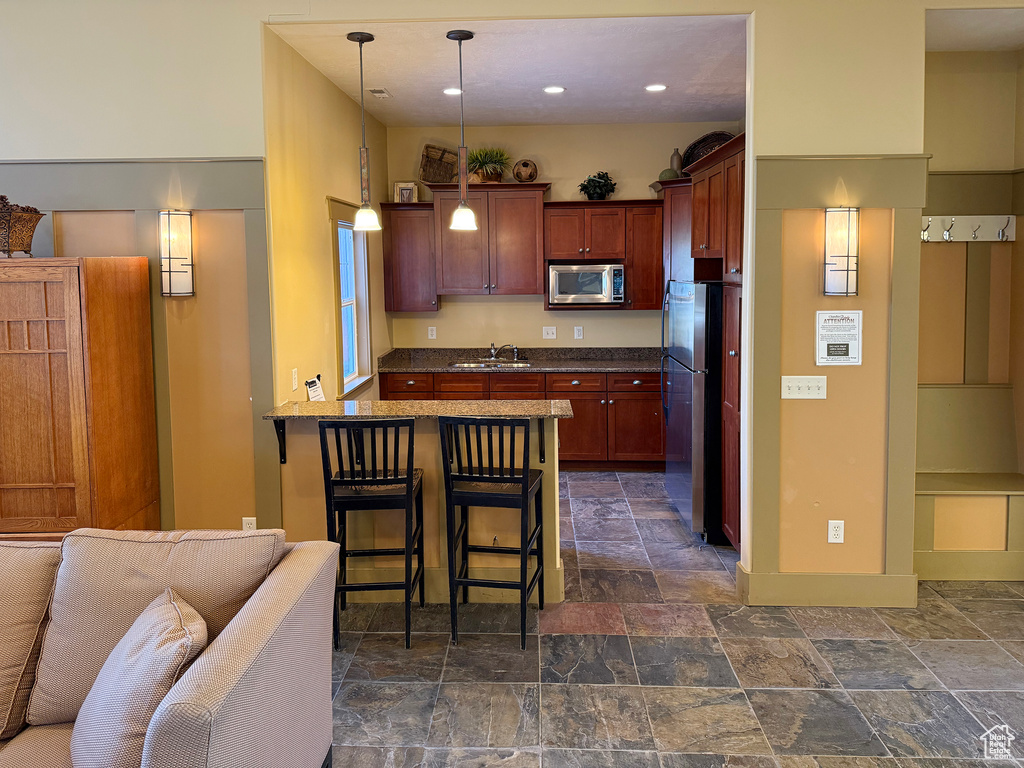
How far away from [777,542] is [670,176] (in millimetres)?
3455

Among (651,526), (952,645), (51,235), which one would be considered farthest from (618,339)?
(51,235)

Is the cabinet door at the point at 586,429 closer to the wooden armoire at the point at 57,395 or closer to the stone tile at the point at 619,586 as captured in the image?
the stone tile at the point at 619,586

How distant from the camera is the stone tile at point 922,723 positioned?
8.98 feet

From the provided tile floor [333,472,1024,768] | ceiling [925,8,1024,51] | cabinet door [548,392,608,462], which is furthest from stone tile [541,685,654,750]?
cabinet door [548,392,608,462]

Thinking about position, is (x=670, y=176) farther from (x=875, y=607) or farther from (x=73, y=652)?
(x=73, y=652)

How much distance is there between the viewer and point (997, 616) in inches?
150

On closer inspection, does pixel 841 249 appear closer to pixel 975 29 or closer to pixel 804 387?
pixel 804 387

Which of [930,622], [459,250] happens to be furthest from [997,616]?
[459,250]

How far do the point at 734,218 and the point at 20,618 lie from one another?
3.50 metres

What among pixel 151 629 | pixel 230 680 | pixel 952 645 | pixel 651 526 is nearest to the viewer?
pixel 230 680

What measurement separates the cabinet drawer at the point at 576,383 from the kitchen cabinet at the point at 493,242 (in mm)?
768

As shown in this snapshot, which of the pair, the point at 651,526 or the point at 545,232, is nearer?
the point at 651,526

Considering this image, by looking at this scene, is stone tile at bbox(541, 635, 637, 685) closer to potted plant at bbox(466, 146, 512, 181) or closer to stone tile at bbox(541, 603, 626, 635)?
stone tile at bbox(541, 603, 626, 635)

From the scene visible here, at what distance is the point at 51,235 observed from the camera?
3896 millimetres
